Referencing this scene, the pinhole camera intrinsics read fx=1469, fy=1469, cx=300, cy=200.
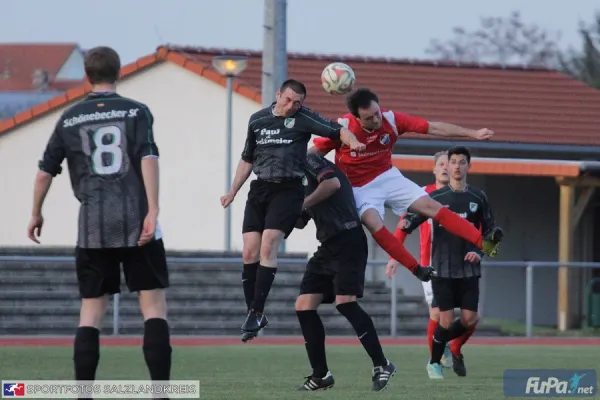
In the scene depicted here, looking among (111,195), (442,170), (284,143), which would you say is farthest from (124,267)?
(442,170)

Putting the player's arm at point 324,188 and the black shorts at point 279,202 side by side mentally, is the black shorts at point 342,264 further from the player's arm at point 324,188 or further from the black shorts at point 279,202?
the black shorts at point 279,202

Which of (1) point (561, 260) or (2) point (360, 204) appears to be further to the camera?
(1) point (561, 260)

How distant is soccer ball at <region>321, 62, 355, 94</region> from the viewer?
1207cm

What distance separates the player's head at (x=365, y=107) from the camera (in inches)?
454

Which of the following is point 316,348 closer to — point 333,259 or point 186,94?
point 333,259

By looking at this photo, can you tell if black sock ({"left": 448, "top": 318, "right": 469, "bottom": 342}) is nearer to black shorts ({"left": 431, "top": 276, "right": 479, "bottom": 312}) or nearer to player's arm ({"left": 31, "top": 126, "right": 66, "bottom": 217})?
black shorts ({"left": 431, "top": 276, "right": 479, "bottom": 312})

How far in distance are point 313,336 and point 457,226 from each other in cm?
190

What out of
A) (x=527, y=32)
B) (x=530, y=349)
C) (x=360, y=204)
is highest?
(x=527, y=32)

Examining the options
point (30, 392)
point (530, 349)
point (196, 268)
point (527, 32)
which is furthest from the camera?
point (527, 32)

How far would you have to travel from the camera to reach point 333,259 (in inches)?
435

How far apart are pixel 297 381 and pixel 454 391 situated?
1.69 metres

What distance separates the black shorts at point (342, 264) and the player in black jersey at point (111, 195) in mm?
2683

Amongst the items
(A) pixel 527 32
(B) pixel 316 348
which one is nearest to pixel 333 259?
(B) pixel 316 348

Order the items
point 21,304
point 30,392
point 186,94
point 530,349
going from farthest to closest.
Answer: point 186,94 < point 21,304 < point 530,349 < point 30,392
